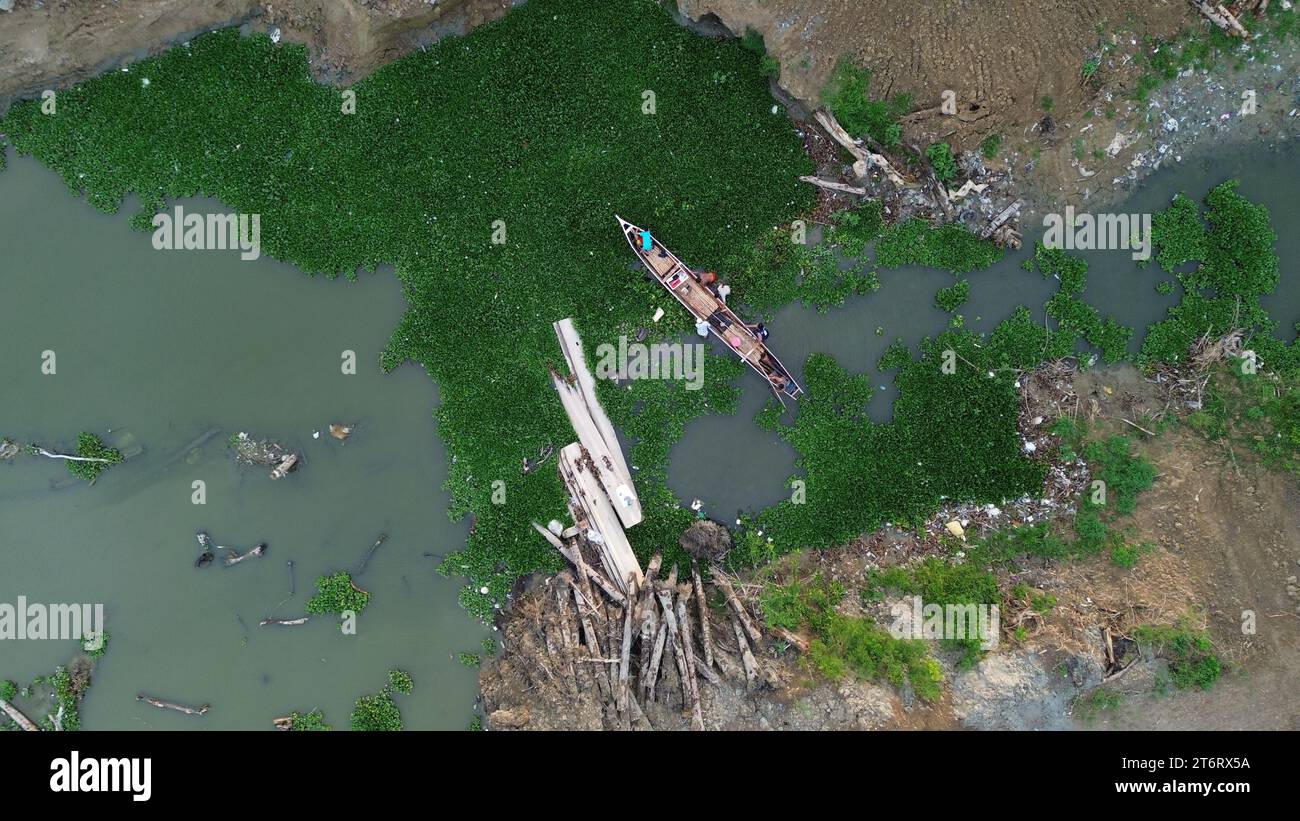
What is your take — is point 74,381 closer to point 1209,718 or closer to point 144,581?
point 144,581

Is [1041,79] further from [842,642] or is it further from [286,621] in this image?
[286,621]

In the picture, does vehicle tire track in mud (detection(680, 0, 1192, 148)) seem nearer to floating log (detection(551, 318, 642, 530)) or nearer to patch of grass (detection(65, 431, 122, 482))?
floating log (detection(551, 318, 642, 530))

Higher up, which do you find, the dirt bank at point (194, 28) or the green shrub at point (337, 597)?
the dirt bank at point (194, 28)

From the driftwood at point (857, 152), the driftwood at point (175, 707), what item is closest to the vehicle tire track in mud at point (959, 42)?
the driftwood at point (857, 152)

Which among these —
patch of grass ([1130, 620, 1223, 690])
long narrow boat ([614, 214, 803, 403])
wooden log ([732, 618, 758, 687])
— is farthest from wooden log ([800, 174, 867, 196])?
patch of grass ([1130, 620, 1223, 690])

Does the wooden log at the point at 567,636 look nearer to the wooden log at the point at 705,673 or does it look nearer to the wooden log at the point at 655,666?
the wooden log at the point at 655,666

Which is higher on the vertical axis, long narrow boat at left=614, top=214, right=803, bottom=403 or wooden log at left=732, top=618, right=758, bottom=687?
long narrow boat at left=614, top=214, right=803, bottom=403

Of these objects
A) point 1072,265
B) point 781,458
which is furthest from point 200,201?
point 1072,265
